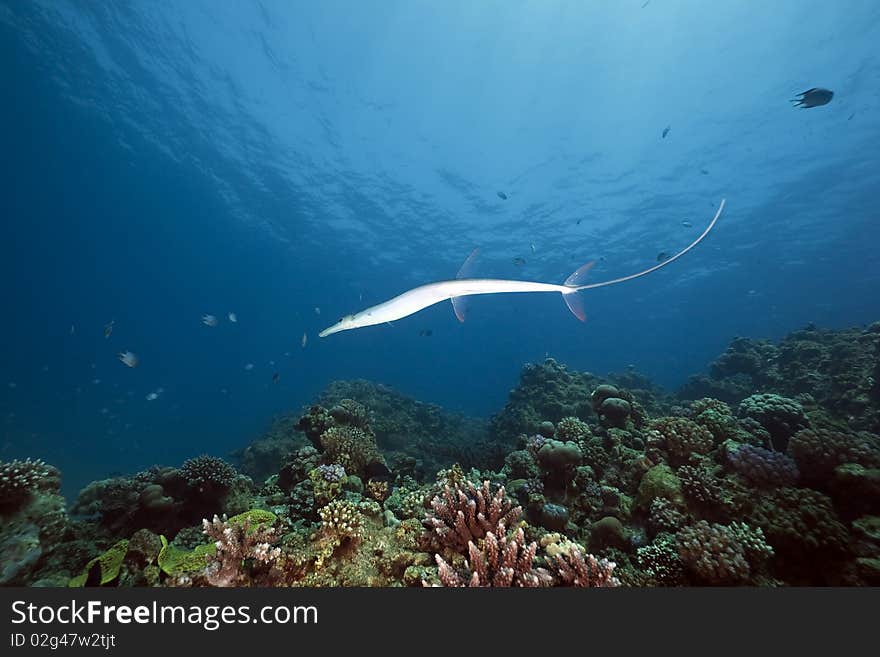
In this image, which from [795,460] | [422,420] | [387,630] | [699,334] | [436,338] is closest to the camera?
[387,630]

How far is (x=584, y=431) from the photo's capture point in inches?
267

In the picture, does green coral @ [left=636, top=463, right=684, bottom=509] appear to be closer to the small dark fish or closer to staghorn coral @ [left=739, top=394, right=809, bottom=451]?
staghorn coral @ [left=739, top=394, right=809, bottom=451]

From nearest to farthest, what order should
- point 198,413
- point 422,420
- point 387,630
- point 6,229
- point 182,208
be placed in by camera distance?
point 387,630 → point 422,420 → point 182,208 → point 6,229 → point 198,413

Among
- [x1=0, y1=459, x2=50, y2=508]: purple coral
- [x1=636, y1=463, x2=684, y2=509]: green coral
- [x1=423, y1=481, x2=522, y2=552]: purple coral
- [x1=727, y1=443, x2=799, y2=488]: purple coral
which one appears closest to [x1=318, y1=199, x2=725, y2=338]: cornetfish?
[x1=423, y1=481, x2=522, y2=552]: purple coral

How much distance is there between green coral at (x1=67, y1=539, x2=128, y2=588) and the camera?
379cm

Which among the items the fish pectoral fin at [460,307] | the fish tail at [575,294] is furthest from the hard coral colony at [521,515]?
the fish tail at [575,294]

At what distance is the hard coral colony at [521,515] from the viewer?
3555mm

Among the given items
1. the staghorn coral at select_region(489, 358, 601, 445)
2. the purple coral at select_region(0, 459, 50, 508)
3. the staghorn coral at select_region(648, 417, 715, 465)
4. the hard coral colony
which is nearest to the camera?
the hard coral colony

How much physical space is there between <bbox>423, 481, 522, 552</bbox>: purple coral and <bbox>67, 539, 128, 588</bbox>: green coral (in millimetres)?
3698

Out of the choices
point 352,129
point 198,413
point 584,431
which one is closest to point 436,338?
point 198,413

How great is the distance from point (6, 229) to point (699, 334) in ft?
482

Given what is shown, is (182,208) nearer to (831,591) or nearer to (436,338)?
(831,591)

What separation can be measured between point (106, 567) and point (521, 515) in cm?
522

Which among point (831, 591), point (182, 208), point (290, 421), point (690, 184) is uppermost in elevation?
point (182, 208)
